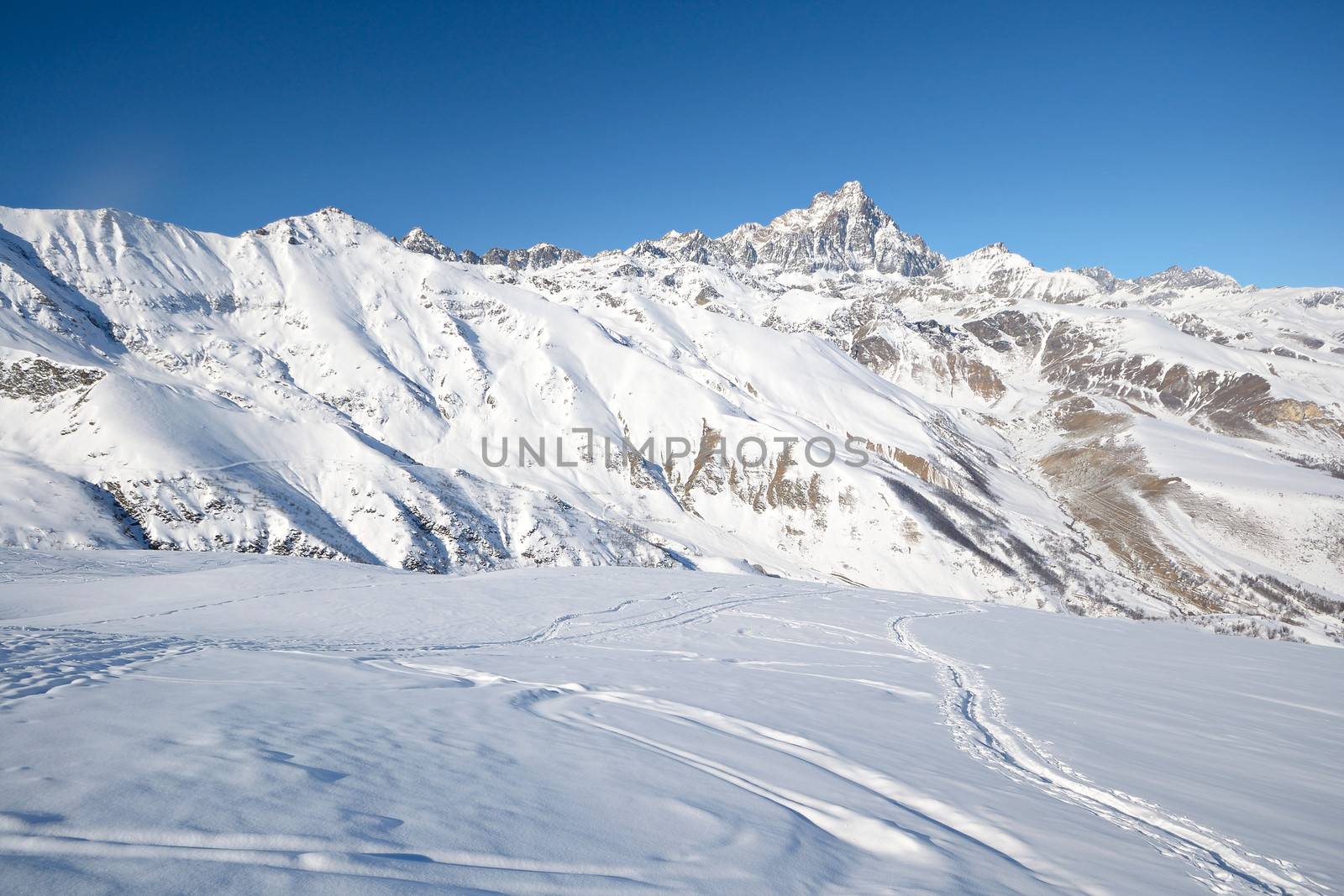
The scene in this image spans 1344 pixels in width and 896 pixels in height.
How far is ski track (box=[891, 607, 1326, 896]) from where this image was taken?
5.04 metres

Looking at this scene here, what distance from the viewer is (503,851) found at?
142 inches

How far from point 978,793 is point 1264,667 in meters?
22.8

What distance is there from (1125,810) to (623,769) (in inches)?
217

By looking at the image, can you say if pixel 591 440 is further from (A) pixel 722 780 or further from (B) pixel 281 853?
(B) pixel 281 853

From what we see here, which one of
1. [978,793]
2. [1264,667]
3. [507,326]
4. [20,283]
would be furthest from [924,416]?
[20,283]

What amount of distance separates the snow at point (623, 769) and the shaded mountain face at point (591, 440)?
59.2 m

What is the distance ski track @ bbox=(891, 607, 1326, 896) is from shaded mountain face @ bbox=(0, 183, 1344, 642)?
65.9 metres

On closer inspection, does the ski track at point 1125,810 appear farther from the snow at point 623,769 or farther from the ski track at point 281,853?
the ski track at point 281,853


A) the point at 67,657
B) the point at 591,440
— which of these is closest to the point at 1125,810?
the point at 67,657

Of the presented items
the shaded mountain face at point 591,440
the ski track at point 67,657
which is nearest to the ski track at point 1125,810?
the ski track at point 67,657

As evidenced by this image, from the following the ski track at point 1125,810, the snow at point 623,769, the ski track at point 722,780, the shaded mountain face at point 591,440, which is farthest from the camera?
the shaded mountain face at point 591,440

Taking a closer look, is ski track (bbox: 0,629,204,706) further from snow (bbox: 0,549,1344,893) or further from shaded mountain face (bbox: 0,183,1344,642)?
shaded mountain face (bbox: 0,183,1344,642)

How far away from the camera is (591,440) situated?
388 feet

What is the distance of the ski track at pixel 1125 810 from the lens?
5.04 m
